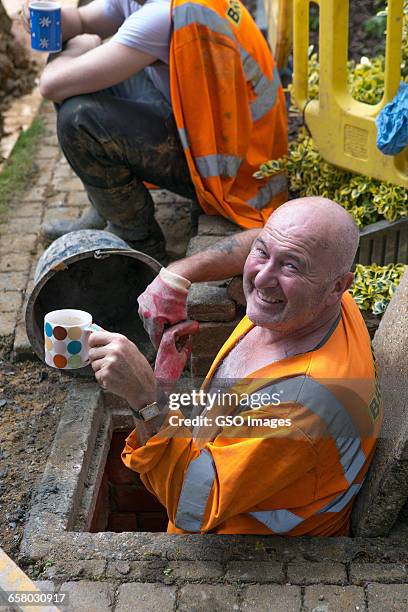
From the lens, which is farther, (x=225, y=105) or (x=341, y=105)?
(x=341, y=105)

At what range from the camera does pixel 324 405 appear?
2473mm

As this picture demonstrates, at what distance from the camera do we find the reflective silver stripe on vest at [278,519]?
2666mm

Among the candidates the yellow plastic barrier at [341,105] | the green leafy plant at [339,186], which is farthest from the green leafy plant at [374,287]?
the yellow plastic barrier at [341,105]

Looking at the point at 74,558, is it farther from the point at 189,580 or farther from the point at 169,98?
the point at 169,98

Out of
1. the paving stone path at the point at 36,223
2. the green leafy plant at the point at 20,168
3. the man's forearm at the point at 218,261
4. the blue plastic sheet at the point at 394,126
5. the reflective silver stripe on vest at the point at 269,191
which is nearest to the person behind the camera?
the man's forearm at the point at 218,261

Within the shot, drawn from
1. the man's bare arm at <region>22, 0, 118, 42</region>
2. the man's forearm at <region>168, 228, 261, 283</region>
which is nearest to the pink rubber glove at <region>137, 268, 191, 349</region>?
the man's forearm at <region>168, 228, 261, 283</region>

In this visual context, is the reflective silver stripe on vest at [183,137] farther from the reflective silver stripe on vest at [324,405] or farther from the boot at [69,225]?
the reflective silver stripe on vest at [324,405]

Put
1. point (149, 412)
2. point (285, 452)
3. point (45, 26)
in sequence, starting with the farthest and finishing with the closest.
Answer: point (45, 26)
point (149, 412)
point (285, 452)

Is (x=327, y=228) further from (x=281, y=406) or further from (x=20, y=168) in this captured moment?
(x=20, y=168)

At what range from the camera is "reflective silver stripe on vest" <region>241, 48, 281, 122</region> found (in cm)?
424

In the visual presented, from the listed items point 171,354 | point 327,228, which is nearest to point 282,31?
point 171,354

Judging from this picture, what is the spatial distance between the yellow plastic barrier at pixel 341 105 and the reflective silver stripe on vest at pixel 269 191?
0.26 metres

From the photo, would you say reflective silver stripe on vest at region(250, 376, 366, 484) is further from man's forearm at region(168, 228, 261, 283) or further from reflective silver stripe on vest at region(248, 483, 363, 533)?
man's forearm at region(168, 228, 261, 283)

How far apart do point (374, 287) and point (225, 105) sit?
1145 mm
